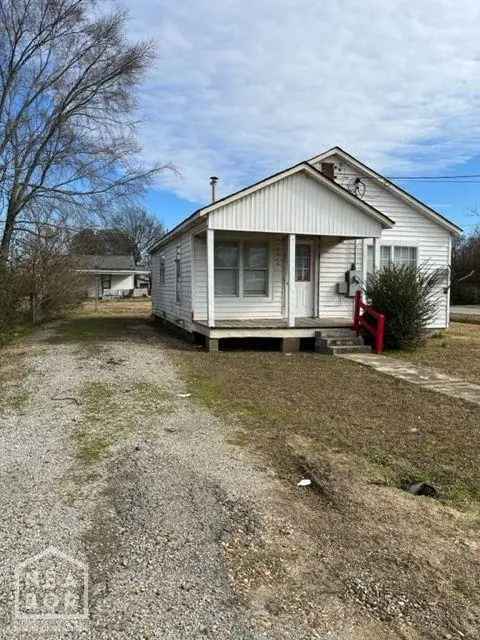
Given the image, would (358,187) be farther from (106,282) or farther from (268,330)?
(106,282)

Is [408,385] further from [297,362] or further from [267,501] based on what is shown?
[267,501]

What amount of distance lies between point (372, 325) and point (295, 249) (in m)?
2.72

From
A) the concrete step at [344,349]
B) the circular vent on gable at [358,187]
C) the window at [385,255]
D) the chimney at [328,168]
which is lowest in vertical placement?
the concrete step at [344,349]

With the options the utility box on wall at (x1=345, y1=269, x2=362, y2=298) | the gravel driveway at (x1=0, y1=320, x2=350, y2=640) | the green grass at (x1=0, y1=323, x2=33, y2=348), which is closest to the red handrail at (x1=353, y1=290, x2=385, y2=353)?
the utility box on wall at (x1=345, y1=269, x2=362, y2=298)

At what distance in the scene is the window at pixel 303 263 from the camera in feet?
43.5

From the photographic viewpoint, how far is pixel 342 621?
228 cm

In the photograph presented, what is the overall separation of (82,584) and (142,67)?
22.0m

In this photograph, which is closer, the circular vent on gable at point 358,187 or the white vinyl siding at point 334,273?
the white vinyl siding at point 334,273

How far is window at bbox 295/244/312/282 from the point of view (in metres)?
13.3

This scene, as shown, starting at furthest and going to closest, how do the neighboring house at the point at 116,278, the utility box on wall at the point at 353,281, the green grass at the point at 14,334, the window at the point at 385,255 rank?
the neighboring house at the point at 116,278, the window at the point at 385,255, the utility box on wall at the point at 353,281, the green grass at the point at 14,334

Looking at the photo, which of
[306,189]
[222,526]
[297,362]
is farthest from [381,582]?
[306,189]

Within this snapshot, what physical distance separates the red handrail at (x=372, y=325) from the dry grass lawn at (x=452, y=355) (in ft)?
1.18

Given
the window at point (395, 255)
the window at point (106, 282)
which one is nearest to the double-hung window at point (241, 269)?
the window at point (395, 255)

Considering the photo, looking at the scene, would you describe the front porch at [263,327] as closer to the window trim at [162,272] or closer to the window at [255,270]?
the window at [255,270]
